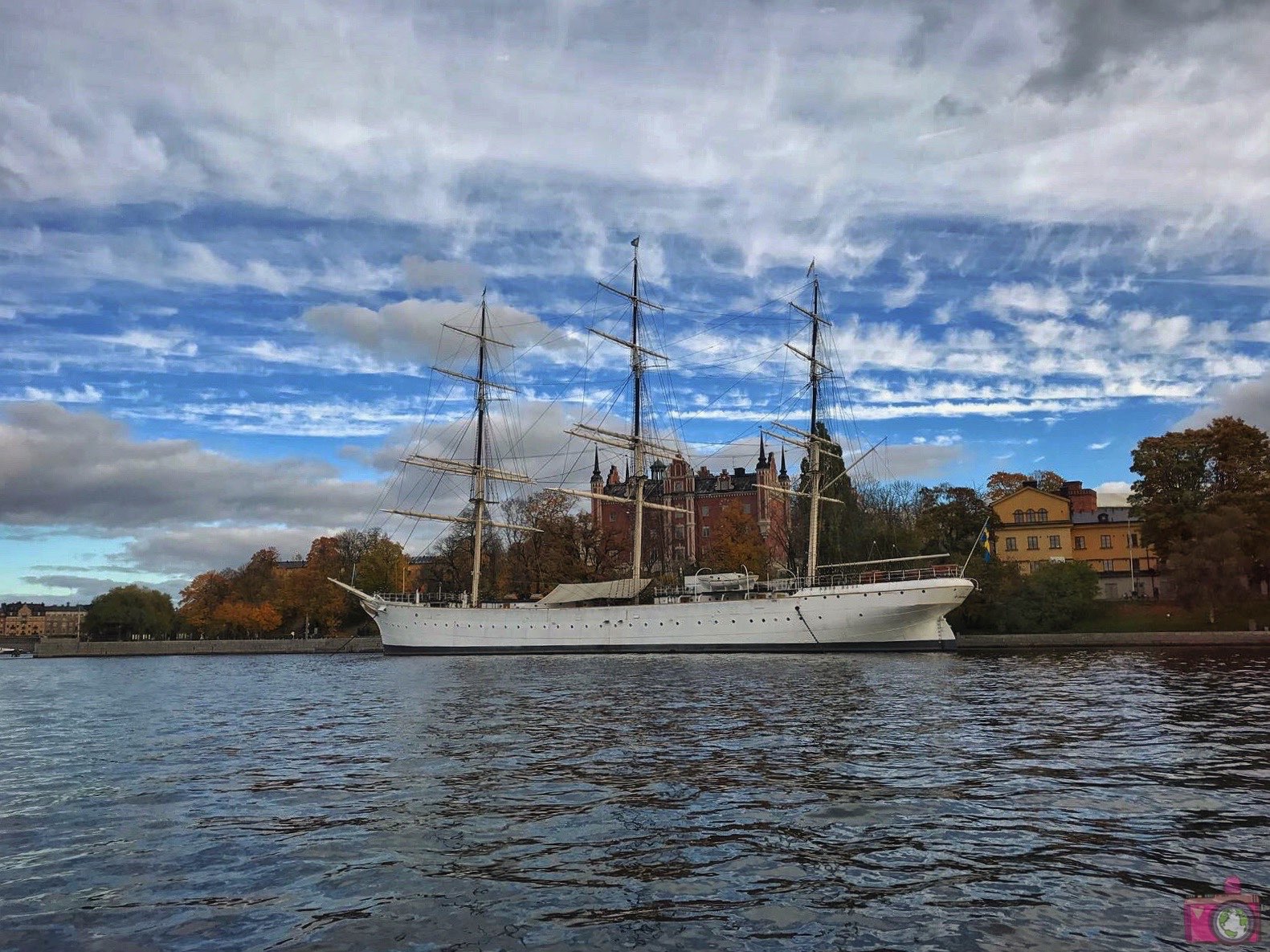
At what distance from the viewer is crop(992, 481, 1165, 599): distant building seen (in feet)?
276

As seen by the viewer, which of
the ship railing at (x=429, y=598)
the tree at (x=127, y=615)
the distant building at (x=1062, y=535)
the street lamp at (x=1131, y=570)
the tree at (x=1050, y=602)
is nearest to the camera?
the tree at (x=1050, y=602)

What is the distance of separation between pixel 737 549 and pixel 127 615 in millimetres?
86012

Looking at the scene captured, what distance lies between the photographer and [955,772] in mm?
13219

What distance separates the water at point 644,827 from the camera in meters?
7.20

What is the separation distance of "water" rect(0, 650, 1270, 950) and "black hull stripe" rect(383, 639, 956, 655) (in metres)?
31.6

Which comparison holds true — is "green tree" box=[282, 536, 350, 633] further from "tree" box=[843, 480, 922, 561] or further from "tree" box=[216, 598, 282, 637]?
"tree" box=[843, 480, 922, 561]

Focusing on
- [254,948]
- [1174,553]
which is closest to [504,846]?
[254,948]

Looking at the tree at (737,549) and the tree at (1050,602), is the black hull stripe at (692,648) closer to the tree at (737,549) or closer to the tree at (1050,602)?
the tree at (1050,602)

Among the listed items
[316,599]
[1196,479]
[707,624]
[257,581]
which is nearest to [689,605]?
[707,624]

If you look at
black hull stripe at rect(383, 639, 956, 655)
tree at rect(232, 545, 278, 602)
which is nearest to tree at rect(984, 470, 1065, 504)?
black hull stripe at rect(383, 639, 956, 655)

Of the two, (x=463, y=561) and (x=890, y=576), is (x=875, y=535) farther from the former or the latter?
(x=463, y=561)

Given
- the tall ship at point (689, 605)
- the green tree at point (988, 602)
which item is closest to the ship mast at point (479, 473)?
the tall ship at point (689, 605)

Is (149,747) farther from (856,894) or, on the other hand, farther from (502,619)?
(502,619)

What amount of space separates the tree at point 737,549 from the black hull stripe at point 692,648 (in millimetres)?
13176
